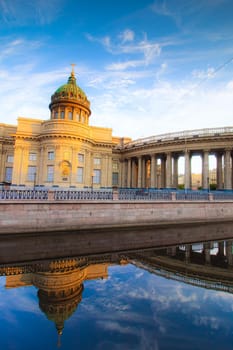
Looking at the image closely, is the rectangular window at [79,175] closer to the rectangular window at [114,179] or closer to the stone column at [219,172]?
the rectangular window at [114,179]

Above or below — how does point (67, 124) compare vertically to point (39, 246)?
above

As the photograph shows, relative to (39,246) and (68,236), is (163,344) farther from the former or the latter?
(68,236)

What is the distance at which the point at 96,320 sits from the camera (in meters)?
4.82

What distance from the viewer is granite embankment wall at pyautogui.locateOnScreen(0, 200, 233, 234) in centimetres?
1352

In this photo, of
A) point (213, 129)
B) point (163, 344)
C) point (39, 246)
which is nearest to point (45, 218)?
point (39, 246)

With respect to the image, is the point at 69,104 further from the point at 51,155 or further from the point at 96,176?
the point at 96,176

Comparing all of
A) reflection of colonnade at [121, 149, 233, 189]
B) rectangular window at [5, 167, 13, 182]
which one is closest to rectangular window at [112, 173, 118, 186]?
reflection of colonnade at [121, 149, 233, 189]

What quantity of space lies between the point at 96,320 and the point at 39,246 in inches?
272

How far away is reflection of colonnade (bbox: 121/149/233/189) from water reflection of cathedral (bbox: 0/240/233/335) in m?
23.1

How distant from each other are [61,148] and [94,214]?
18.6 metres

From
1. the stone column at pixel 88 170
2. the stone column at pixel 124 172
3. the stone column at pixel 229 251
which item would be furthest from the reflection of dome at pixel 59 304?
the stone column at pixel 124 172

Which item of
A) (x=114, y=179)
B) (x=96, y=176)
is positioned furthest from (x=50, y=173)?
(x=114, y=179)

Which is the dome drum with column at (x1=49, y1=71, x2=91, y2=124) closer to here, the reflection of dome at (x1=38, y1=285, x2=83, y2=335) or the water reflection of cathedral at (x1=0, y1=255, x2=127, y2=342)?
the water reflection of cathedral at (x1=0, y1=255, x2=127, y2=342)

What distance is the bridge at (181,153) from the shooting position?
1226 inches
